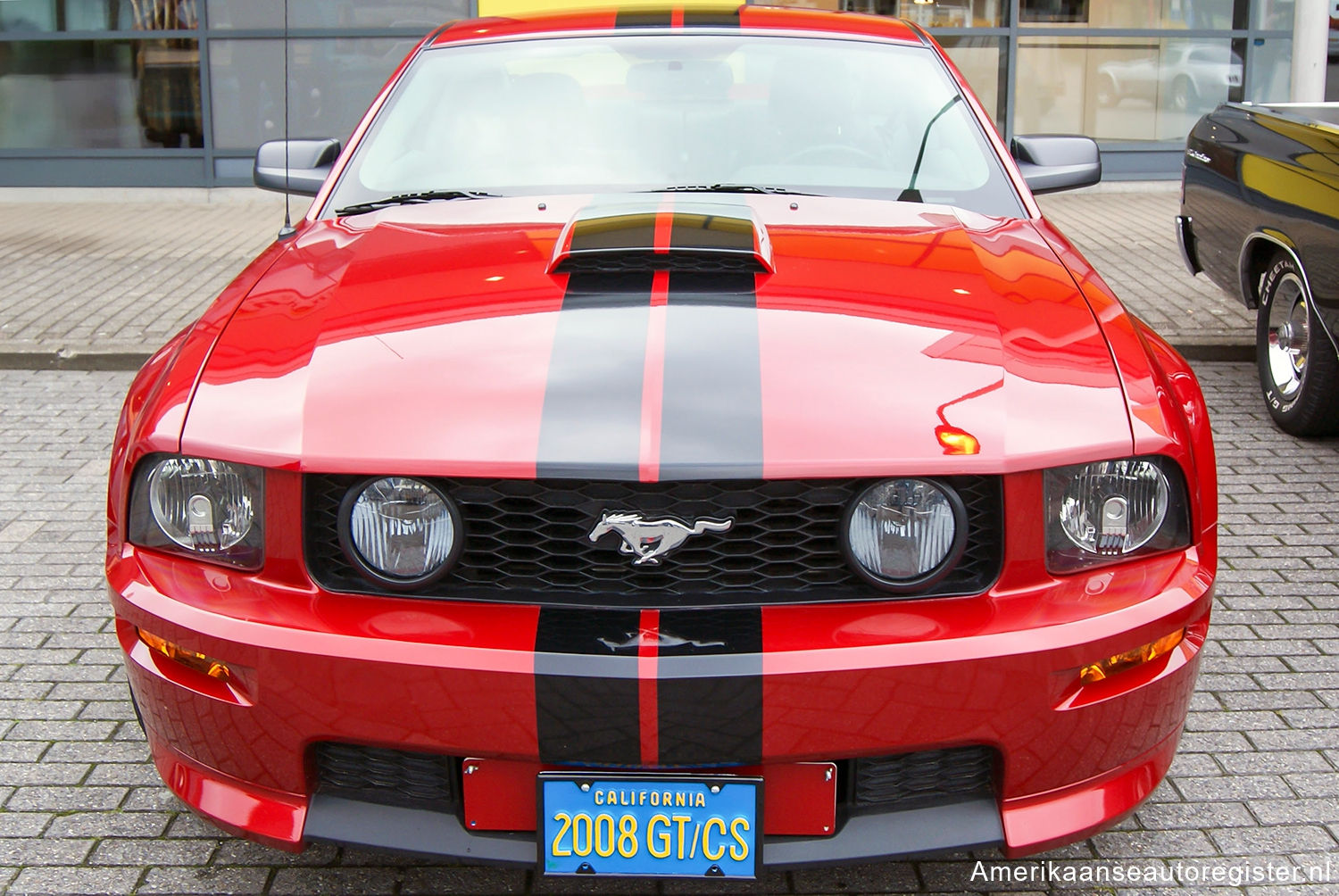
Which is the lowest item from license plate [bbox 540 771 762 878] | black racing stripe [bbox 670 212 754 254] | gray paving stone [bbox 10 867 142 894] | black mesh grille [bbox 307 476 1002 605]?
gray paving stone [bbox 10 867 142 894]

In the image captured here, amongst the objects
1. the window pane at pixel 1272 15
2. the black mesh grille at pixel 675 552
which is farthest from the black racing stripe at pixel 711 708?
the window pane at pixel 1272 15

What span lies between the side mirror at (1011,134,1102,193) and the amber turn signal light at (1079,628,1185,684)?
173 cm

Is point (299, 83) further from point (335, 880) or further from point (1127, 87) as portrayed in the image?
point (335, 880)

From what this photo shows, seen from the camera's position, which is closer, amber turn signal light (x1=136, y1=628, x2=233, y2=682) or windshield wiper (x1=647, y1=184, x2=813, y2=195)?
amber turn signal light (x1=136, y1=628, x2=233, y2=682)

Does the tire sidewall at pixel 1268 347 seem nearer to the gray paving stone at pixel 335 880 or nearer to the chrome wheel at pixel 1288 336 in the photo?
the chrome wheel at pixel 1288 336

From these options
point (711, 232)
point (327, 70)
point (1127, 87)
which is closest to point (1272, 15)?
point (1127, 87)

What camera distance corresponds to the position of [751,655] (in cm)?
202

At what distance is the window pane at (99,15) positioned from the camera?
35.9 feet

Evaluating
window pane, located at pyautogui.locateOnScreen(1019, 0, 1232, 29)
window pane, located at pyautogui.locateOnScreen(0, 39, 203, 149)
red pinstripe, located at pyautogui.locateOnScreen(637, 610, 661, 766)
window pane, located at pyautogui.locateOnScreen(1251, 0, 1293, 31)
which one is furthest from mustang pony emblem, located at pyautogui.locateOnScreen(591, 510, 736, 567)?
window pane, located at pyautogui.locateOnScreen(1251, 0, 1293, 31)

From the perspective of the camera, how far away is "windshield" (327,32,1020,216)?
3232 millimetres

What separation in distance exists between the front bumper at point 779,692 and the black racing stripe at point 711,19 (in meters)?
2.12

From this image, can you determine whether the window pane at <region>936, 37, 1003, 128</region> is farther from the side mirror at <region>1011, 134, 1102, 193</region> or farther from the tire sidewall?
the side mirror at <region>1011, 134, 1102, 193</region>

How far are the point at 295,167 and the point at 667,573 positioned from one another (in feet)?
7.23

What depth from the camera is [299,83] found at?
10992 millimetres
